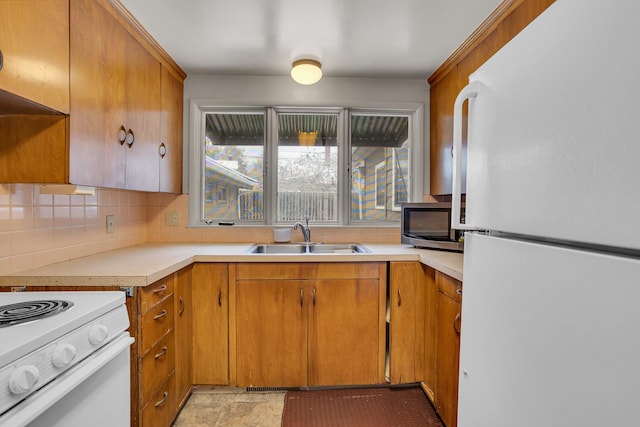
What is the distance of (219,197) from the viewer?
8.69 ft

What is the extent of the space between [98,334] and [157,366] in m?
0.68

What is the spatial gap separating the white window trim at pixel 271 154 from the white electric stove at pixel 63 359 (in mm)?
1512

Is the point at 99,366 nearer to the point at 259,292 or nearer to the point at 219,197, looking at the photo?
the point at 259,292

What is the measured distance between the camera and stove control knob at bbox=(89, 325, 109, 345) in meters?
0.91

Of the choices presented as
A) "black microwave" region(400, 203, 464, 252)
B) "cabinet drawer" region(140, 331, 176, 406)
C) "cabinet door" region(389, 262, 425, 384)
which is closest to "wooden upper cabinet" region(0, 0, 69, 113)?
"cabinet drawer" region(140, 331, 176, 406)

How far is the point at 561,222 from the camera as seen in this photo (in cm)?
62

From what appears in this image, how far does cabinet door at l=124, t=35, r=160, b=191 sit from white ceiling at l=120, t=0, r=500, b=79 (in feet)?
0.60

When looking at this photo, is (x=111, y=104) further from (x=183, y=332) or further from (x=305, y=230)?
(x=305, y=230)

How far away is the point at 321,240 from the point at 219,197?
92 centimetres

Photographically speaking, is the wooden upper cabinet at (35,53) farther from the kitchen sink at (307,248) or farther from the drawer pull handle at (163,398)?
the kitchen sink at (307,248)

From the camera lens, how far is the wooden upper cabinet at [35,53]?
1.03 meters

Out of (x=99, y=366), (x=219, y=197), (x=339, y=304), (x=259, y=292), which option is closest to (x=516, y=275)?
(x=99, y=366)

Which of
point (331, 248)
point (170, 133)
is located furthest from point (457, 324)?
point (170, 133)

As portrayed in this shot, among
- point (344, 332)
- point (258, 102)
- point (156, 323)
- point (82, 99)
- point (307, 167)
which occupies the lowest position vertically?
point (344, 332)
